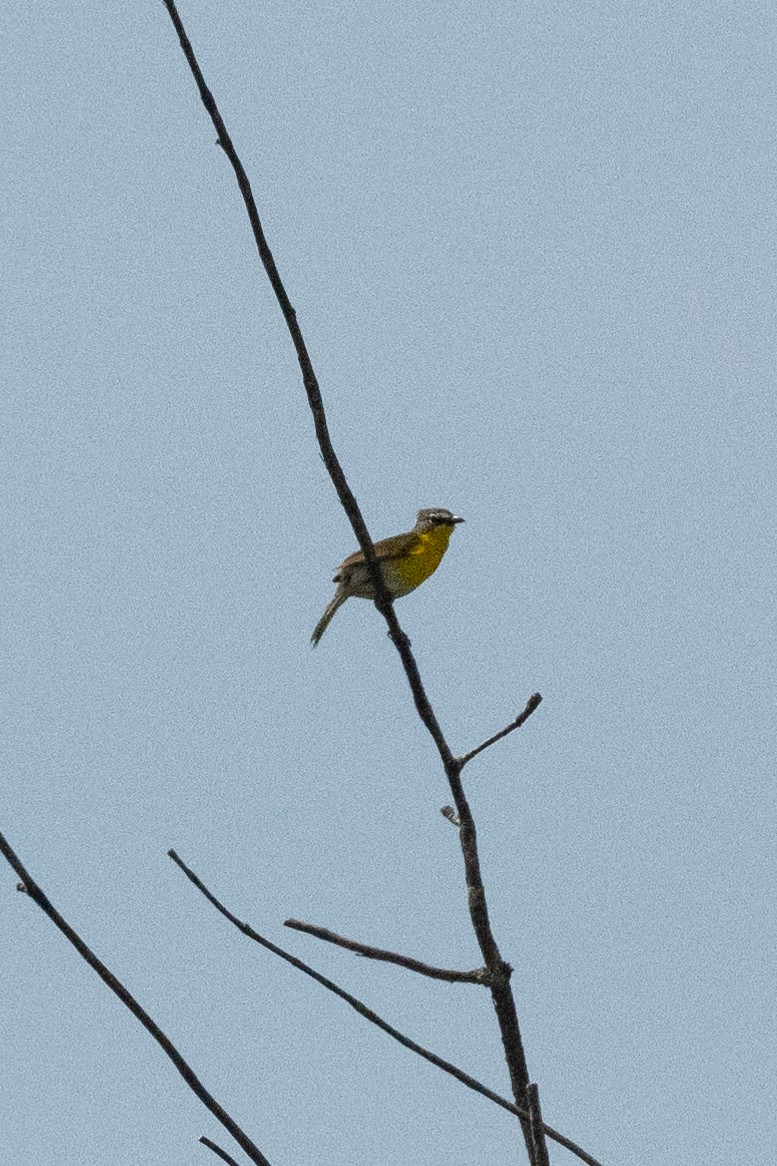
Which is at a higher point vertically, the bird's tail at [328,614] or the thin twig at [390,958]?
the bird's tail at [328,614]

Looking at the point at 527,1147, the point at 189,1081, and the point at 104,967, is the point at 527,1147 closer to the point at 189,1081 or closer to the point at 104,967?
the point at 189,1081

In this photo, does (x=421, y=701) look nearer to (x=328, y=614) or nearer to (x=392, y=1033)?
(x=392, y=1033)

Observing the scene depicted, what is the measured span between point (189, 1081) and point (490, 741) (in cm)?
162

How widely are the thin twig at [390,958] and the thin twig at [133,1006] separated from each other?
340mm

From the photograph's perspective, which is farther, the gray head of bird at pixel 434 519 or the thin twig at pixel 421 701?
the gray head of bird at pixel 434 519

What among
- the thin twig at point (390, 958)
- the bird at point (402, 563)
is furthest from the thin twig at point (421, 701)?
the bird at point (402, 563)

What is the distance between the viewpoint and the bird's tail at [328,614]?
13336 mm

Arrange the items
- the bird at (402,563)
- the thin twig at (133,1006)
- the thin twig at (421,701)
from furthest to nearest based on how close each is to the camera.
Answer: the bird at (402,563)
the thin twig at (421,701)
the thin twig at (133,1006)

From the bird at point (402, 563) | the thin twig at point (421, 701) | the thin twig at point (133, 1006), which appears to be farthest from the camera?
the bird at point (402, 563)

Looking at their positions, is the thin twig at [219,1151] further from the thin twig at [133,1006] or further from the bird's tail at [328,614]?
the bird's tail at [328,614]

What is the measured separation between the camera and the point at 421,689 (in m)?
4.27

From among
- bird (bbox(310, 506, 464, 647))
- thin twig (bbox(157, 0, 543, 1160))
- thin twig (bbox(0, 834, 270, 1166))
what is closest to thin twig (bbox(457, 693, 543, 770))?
thin twig (bbox(157, 0, 543, 1160))

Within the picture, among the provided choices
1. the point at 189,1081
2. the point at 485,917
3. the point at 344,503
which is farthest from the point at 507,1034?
the point at 344,503

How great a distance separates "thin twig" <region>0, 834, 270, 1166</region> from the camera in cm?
298
